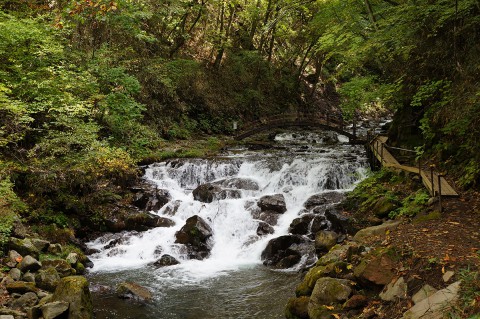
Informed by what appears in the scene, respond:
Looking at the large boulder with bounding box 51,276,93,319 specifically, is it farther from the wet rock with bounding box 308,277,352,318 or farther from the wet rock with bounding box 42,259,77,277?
the wet rock with bounding box 308,277,352,318

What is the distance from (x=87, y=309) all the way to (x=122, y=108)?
410 inches

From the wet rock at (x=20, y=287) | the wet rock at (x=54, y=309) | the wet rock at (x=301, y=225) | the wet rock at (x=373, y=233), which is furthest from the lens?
the wet rock at (x=301, y=225)

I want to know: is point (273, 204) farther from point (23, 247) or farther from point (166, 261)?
point (23, 247)

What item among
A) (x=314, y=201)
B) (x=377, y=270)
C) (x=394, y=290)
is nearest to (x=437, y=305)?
(x=394, y=290)

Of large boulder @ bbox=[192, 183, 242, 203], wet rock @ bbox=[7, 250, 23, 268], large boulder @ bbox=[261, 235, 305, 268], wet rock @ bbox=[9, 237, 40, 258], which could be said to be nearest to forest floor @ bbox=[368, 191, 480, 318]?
large boulder @ bbox=[261, 235, 305, 268]

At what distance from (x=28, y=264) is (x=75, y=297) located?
1.87 m

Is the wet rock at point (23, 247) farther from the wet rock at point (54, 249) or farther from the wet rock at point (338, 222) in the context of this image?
the wet rock at point (338, 222)

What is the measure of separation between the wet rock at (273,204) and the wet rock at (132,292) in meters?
5.62

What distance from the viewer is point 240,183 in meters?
15.3

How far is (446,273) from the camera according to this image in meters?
5.11

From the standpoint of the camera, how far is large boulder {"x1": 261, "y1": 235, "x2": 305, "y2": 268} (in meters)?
10.4

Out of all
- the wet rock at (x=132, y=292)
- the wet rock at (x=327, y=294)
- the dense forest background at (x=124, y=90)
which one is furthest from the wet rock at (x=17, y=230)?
the wet rock at (x=327, y=294)

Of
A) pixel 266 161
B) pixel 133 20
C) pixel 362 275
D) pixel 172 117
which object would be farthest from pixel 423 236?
pixel 172 117

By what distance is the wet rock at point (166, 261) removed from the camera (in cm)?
1089
